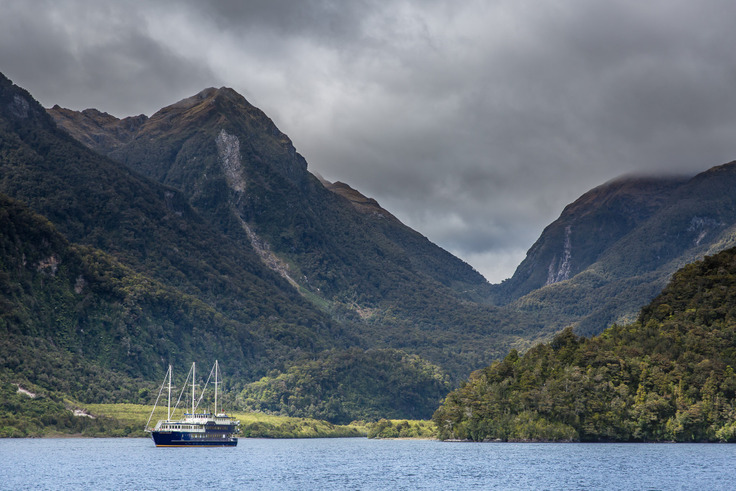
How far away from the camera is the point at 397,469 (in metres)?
147

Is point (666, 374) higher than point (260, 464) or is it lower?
higher

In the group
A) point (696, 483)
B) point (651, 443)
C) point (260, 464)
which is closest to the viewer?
point (696, 483)

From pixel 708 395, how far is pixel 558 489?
3658 inches

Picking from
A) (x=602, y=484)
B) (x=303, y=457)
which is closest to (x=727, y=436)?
(x=602, y=484)

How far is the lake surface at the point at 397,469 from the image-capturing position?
4555 inches

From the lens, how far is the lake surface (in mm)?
115688

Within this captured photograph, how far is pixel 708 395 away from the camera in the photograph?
185 m

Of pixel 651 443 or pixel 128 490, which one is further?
pixel 651 443

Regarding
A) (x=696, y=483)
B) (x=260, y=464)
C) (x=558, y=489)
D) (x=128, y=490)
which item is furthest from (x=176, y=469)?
(x=696, y=483)

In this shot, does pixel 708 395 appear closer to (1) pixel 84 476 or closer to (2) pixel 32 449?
(1) pixel 84 476

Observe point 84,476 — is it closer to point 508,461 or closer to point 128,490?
point 128,490

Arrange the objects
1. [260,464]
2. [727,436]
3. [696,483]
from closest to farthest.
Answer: [696,483] < [260,464] < [727,436]

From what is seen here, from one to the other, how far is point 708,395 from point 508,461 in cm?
5979

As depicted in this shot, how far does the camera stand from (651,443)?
194 m
